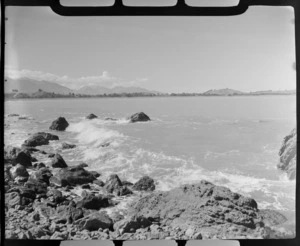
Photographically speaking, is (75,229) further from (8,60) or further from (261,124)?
(261,124)

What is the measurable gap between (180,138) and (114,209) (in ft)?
1.54

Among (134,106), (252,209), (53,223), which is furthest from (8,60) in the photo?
(252,209)

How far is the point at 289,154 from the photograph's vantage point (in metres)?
1.72

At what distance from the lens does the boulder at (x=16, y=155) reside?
5.68 ft

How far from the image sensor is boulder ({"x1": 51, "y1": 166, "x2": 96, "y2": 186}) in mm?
1720

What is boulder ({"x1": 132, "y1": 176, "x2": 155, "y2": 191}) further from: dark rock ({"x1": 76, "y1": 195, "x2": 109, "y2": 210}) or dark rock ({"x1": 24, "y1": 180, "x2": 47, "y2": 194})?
dark rock ({"x1": 24, "y1": 180, "x2": 47, "y2": 194})

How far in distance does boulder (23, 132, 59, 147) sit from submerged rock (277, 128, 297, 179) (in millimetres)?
1103

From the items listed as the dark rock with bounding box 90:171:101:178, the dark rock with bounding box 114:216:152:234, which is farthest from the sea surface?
the dark rock with bounding box 114:216:152:234

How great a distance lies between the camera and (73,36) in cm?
175

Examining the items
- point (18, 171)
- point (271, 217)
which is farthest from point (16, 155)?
point (271, 217)

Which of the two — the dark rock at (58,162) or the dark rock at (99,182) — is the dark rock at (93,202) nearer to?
the dark rock at (99,182)

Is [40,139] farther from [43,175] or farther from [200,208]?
[200,208]

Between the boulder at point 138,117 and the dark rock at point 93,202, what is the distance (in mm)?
405

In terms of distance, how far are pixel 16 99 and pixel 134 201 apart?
0.76m
